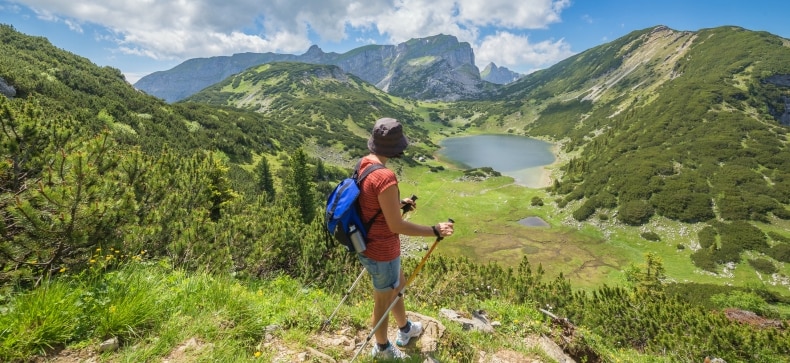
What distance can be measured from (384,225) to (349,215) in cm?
46

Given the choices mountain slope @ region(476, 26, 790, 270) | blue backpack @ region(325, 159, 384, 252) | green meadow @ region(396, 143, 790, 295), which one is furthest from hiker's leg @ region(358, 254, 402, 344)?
mountain slope @ region(476, 26, 790, 270)

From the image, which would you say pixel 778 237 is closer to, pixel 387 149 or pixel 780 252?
pixel 780 252

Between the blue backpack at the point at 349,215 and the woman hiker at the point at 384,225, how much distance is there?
72 millimetres

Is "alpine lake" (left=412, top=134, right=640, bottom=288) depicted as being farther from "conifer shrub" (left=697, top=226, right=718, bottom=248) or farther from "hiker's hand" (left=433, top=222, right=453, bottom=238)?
"hiker's hand" (left=433, top=222, right=453, bottom=238)

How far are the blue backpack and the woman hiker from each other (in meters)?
0.07

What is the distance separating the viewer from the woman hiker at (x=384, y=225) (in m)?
4.02

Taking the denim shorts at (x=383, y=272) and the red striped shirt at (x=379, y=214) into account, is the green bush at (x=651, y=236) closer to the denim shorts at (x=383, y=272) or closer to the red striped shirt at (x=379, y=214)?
the denim shorts at (x=383, y=272)

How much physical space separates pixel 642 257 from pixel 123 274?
6965 centimetres

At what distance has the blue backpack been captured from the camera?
411 centimetres

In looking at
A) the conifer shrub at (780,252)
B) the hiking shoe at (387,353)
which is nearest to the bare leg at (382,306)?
the hiking shoe at (387,353)

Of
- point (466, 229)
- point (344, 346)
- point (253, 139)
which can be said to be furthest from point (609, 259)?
point (253, 139)

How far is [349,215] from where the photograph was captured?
419 centimetres

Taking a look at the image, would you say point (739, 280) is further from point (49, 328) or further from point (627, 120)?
point (627, 120)

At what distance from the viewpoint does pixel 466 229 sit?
7162cm
